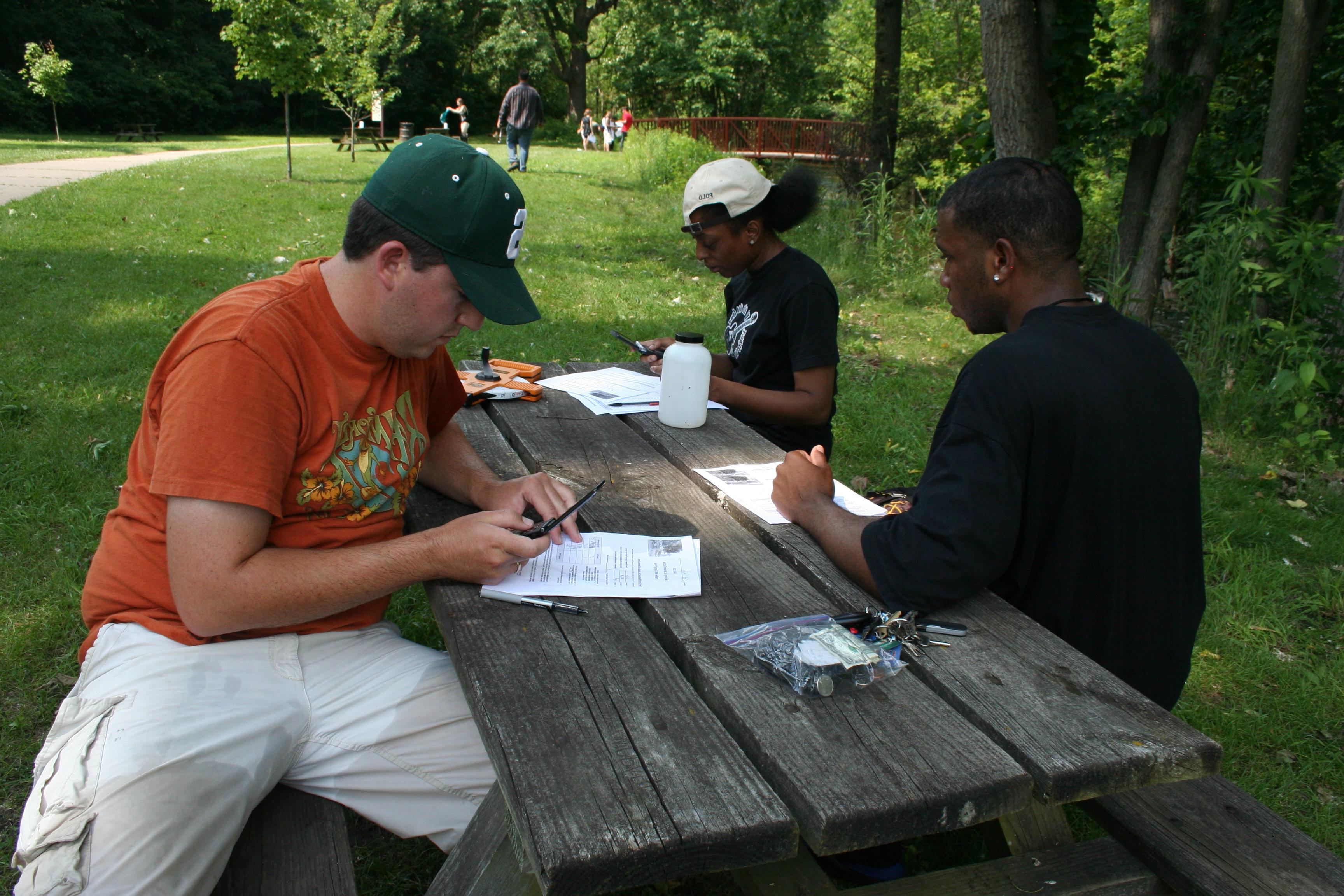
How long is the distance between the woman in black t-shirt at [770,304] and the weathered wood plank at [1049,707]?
4.15ft

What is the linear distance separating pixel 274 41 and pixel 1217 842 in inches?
620

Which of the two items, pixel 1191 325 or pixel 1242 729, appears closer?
pixel 1242 729

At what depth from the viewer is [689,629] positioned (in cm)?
163

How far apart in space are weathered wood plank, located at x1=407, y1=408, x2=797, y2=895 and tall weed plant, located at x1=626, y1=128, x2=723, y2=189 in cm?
1620

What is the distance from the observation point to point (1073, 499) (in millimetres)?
1709

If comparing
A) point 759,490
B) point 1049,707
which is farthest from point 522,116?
point 1049,707

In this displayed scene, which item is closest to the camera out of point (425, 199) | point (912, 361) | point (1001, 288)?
point (425, 199)

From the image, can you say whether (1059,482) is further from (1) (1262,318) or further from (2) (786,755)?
(1) (1262,318)

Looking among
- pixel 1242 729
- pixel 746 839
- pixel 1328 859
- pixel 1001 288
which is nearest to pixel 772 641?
pixel 746 839

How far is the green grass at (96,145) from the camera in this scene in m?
17.2

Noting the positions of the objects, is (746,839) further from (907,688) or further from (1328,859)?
(1328,859)

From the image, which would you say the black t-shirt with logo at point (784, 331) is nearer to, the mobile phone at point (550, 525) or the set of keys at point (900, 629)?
the mobile phone at point (550, 525)

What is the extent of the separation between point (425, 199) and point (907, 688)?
4.04 ft

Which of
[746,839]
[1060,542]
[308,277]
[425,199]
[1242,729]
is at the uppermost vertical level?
[425,199]
